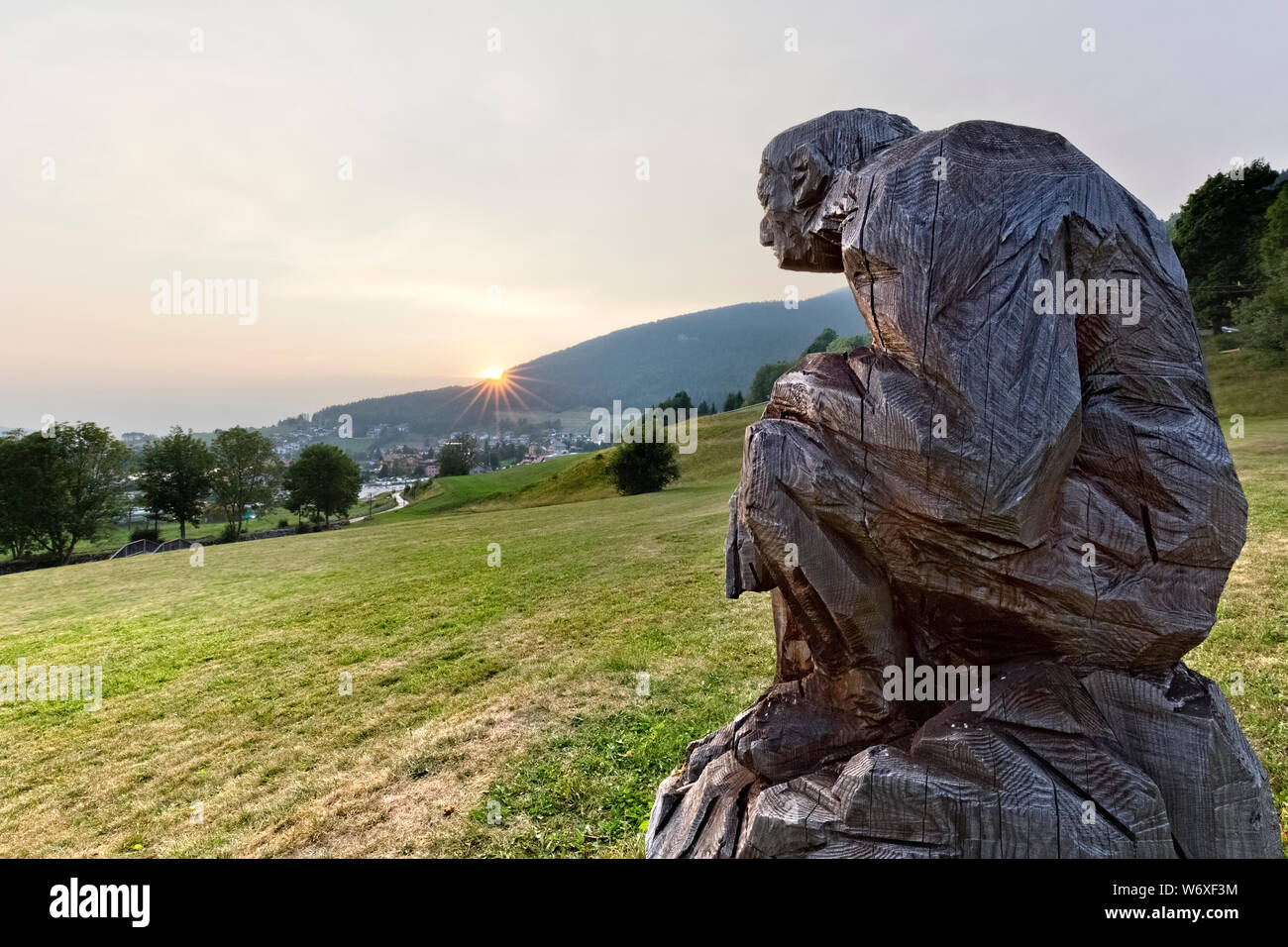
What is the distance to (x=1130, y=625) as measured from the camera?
7.73 feet

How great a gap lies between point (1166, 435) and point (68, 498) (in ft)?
148

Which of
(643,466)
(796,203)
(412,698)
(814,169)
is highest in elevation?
(814,169)

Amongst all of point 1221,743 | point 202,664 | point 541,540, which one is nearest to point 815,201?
point 1221,743

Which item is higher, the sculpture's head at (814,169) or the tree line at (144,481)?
the sculpture's head at (814,169)

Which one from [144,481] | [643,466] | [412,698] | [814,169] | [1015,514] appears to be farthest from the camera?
[144,481]

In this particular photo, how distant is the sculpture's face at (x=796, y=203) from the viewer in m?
2.83

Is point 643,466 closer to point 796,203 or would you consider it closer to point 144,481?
→ point 144,481

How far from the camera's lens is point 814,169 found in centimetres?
282

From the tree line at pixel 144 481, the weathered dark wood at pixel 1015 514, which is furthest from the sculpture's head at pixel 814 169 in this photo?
the tree line at pixel 144 481

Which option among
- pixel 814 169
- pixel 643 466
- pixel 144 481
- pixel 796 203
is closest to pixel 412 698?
pixel 796 203

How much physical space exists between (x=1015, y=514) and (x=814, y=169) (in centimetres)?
165

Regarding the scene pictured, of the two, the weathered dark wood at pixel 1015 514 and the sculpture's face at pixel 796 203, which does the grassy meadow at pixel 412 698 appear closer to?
the weathered dark wood at pixel 1015 514

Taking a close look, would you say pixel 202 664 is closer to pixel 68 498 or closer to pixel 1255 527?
pixel 1255 527

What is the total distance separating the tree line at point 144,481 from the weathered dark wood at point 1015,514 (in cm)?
4333
